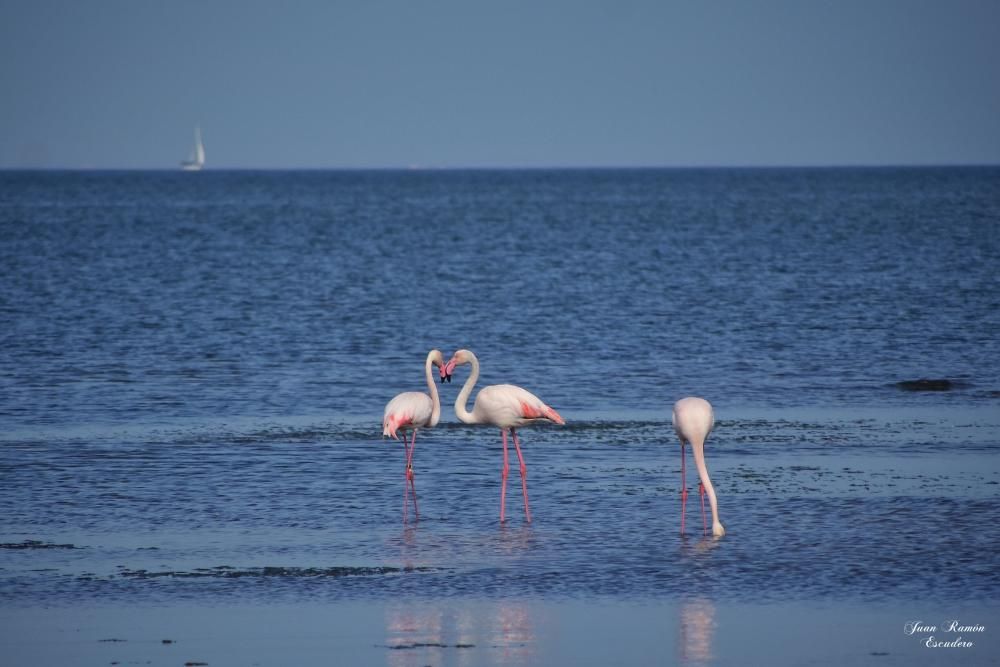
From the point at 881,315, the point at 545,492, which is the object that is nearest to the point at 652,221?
the point at 881,315

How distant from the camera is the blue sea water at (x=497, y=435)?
1045cm

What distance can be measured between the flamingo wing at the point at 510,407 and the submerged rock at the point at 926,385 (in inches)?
331

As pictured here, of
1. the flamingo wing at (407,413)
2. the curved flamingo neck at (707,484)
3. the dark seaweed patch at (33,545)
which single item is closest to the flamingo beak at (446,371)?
the flamingo wing at (407,413)

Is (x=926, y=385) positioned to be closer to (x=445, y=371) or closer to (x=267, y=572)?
(x=445, y=371)

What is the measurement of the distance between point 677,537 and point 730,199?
110638 millimetres

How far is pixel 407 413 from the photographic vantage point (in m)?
13.1

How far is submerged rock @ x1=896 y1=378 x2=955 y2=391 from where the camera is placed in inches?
790

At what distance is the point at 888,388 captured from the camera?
2014 centimetres

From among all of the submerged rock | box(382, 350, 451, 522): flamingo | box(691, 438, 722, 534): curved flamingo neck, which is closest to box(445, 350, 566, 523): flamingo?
box(382, 350, 451, 522): flamingo

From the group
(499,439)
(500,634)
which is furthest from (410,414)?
(500,634)

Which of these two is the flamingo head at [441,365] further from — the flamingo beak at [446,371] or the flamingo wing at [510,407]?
the flamingo wing at [510,407]

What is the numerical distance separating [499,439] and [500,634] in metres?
7.67

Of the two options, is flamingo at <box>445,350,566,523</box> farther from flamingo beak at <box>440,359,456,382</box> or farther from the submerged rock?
the submerged rock

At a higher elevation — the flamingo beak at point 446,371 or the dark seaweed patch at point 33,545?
the flamingo beak at point 446,371
